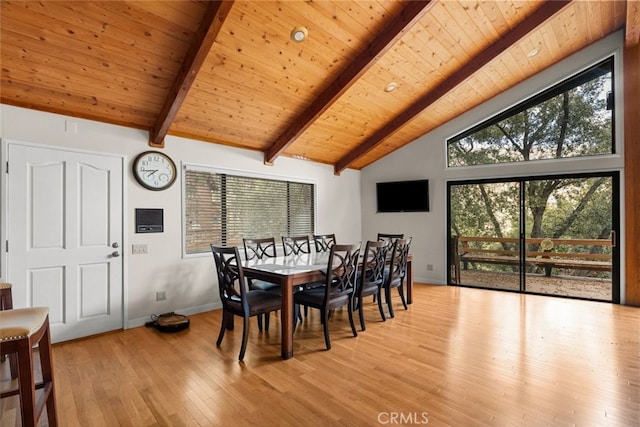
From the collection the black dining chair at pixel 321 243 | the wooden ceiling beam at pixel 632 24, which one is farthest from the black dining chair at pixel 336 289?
the wooden ceiling beam at pixel 632 24

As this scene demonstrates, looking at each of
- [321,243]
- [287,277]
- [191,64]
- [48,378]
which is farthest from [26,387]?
[321,243]

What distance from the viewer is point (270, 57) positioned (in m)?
3.24

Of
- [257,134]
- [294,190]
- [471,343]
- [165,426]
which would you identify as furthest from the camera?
[294,190]

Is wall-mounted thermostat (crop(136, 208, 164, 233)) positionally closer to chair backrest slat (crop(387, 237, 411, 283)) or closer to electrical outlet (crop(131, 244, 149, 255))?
electrical outlet (crop(131, 244, 149, 255))

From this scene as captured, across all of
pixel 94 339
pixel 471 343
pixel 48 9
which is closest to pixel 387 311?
pixel 471 343

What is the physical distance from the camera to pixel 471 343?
3.05 meters

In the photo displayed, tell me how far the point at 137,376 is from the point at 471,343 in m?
2.97

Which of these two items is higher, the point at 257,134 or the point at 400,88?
the point at 400,88

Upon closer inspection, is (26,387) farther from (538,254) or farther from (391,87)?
(538,254)

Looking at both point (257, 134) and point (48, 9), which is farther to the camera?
point (257, 134)

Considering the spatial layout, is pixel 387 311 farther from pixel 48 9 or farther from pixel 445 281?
pixel 48 9

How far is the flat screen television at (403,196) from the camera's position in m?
5.90

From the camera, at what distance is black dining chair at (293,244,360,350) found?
303 cm

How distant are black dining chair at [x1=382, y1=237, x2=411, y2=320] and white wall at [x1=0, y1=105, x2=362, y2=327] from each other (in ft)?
7.72
